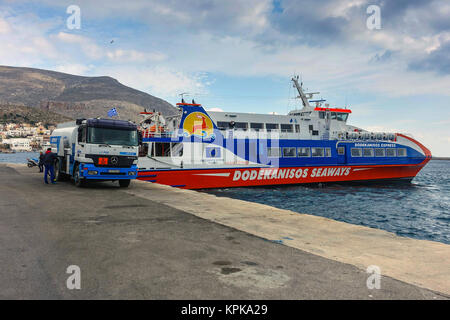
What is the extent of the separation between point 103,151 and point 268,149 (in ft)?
47.2

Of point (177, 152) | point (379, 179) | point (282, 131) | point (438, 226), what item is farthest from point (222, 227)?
point (379, 179)

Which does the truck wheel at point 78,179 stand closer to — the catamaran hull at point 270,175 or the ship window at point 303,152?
the catamaran hull at point 270,175

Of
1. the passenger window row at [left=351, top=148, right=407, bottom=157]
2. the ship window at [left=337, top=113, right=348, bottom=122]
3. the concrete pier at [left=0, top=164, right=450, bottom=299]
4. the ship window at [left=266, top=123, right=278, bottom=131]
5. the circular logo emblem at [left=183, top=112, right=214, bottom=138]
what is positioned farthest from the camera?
the ship window at [left=337, top=113, right=348, bottom=122]

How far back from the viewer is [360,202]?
69.1 feet

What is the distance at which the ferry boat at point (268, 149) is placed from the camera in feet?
71.1

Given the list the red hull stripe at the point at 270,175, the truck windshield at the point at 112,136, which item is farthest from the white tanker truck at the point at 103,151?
the red hull stripe at the point at 270,175

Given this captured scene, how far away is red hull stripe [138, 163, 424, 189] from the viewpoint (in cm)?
2145

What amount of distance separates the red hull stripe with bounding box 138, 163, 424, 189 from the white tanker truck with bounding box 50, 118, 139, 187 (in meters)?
5.72

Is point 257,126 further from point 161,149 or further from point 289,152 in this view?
point 161,149

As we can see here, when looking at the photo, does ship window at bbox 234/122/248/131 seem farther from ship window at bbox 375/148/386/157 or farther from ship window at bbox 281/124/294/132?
ship window at bbox 375/148/386/157

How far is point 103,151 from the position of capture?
539 inches

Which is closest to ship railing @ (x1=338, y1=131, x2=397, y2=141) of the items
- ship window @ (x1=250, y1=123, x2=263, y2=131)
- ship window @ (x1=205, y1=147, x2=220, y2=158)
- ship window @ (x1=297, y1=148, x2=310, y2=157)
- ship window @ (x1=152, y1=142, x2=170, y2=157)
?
ship window @ (x1=297, y1=148, x2=310, y2=157)

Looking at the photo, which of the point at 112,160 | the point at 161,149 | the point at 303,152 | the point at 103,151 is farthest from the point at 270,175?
the point at 103,151

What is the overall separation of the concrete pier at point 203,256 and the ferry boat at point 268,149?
40.5ft
